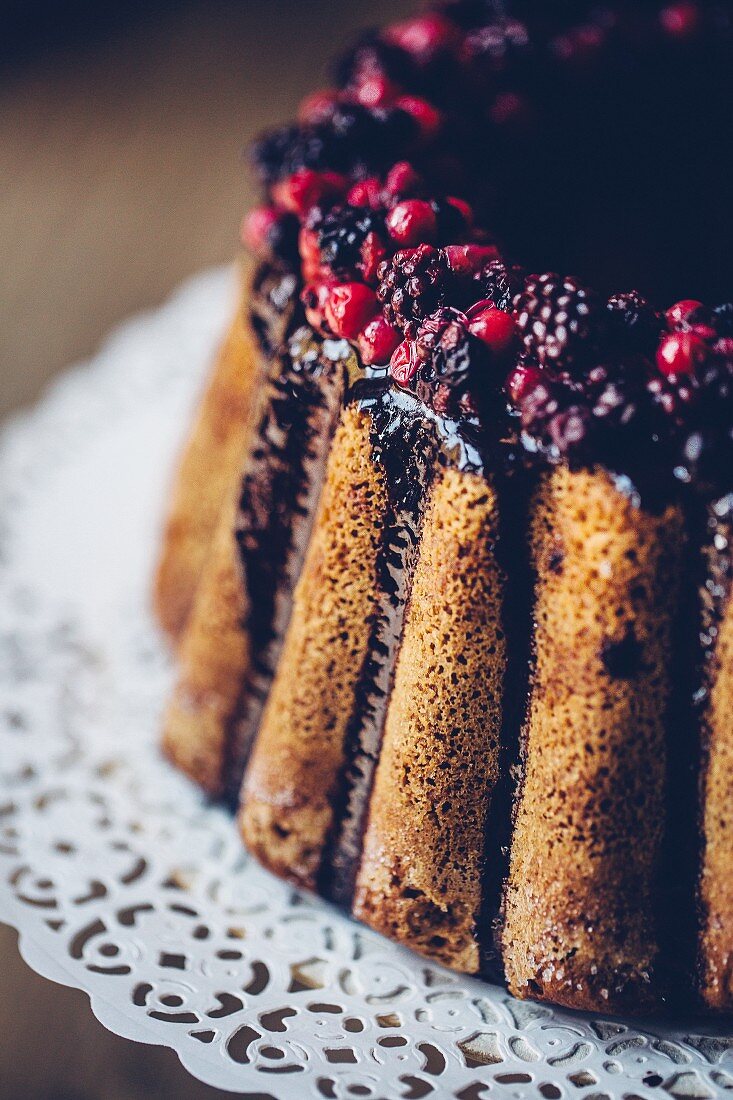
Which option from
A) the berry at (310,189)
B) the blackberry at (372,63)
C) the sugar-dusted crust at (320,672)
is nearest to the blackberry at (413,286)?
the sugar-dusted crust at (320,672)

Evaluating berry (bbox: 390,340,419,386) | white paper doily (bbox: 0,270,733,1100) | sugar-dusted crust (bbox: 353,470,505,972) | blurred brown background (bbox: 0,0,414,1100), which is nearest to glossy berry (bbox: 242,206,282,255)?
berry (bbox: 390,340,419,386)

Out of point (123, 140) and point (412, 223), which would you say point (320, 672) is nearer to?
point (412, 223)

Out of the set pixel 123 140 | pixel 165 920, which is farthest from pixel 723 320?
pixel 123 140

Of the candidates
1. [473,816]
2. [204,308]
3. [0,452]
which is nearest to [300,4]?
[204,308]

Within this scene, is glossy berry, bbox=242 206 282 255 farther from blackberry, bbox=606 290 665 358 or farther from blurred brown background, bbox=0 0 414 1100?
blurred brown background, bbox=0 0 414 1100

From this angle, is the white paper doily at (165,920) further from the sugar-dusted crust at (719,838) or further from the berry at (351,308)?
the berry at (351,308)

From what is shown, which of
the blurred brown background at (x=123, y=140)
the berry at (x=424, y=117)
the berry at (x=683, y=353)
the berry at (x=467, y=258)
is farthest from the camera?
the blurred brown background at (x=123, y=140)

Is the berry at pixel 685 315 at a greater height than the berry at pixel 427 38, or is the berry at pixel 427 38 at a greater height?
the berry at pixel 427 38

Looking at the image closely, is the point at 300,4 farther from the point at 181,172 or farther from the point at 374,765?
the point at 374,765
